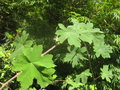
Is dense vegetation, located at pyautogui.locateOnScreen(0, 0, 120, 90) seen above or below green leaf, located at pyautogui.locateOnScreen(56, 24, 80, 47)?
below

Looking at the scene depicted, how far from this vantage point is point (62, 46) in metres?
1.84

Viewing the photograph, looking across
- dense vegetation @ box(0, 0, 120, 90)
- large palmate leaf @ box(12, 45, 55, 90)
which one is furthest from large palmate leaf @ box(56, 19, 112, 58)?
large palmate leaf @ box(12, 45, 55, 90)

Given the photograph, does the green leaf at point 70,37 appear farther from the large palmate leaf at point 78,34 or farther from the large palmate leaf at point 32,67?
the large palmate leaf at point 32,67

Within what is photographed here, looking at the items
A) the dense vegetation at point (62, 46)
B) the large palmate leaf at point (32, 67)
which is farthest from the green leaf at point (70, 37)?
the large palmate leaf at point (32, 67)

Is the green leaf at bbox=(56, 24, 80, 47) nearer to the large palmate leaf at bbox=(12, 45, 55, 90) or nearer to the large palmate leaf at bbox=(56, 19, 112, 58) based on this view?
the large palmate leaf at bbox=(56, 19, 112, 58)

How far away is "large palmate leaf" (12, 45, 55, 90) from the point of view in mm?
798

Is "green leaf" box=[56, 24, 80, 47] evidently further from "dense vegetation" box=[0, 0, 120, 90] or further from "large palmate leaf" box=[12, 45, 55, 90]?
"large palmate leaf" box=[12, 45, 55, 90]

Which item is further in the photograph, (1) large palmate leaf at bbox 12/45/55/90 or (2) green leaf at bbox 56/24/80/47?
(2) green leaf at bbox 56/24/80/47

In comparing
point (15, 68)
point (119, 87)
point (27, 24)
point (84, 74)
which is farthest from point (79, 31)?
point (27, 24)

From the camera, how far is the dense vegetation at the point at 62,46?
2.73 ft

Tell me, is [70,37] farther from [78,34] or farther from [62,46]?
[62,46]

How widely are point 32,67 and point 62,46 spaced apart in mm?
1046

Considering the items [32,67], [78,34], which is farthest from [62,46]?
[32,67]

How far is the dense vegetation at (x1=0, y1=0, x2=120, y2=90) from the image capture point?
0.83m
